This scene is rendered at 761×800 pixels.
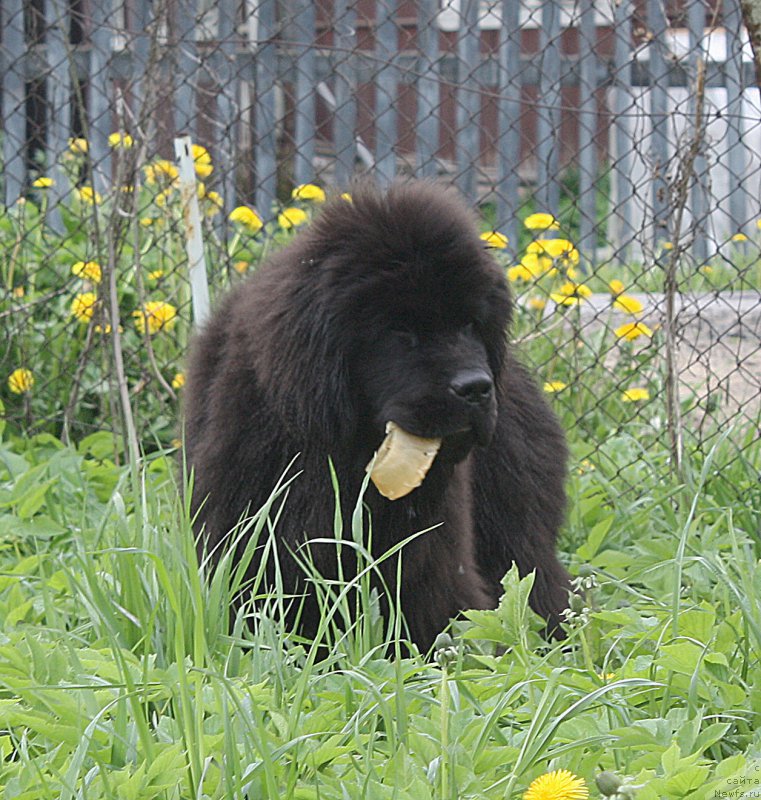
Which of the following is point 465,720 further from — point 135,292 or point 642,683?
point 135,292

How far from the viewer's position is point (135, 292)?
489cm

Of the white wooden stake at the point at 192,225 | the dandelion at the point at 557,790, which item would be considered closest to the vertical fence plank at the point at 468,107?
the white wooden stake at the point at 192,225

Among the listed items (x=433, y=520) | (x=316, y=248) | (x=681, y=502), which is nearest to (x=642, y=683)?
(x=433, y=520)

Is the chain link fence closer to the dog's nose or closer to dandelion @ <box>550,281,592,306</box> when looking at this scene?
dandelion @ <box>550,281,592,306</box>

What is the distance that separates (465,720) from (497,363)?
1.08 metres

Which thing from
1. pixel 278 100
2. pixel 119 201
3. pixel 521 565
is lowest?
pixel 521 565

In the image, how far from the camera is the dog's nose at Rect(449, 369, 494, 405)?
260 cm

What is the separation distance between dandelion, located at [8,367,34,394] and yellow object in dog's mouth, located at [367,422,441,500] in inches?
89.2

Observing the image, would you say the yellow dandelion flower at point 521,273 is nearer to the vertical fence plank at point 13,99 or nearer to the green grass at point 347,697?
the green grass at point 347,697

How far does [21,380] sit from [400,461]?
2.35m

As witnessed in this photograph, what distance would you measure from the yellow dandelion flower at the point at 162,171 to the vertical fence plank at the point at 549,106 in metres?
1.39

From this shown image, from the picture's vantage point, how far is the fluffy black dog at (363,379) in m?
2.67

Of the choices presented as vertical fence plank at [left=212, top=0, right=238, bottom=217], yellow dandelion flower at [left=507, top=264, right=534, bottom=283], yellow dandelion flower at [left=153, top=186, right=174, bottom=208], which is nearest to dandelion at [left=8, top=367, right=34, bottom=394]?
yellow dandelion flower at [left=153, top=186, right=174, bottom=208]

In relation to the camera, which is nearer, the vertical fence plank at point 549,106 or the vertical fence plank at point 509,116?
the vertical fence plank at point 549,106
